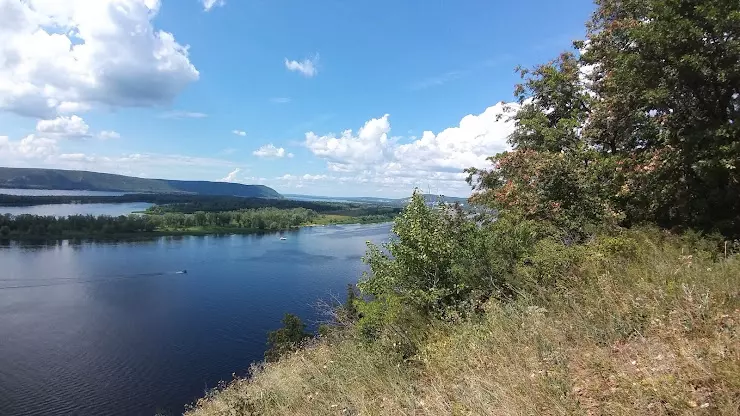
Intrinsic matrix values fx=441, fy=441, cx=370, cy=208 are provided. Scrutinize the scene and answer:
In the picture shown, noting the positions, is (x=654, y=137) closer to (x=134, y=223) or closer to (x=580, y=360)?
(x=580, y=360)

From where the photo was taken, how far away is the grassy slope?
2732 mm

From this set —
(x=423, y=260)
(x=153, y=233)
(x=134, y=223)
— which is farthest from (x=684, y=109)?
(x=134, y=223)

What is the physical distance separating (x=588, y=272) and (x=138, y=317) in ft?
155

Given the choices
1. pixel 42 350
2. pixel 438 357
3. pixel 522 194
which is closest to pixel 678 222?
pixel 522 194

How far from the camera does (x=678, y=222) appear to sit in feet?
28.3

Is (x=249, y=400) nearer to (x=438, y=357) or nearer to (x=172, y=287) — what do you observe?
(x=438, y=357)

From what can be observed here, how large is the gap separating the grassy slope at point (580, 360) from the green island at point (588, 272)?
0.7 inches

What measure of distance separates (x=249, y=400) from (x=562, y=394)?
14.6ft

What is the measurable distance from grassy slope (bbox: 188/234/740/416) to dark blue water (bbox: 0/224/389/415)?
27250 mm

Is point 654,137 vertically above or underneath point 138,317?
above

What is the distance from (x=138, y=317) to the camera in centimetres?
4422

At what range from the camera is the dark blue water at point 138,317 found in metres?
30.1

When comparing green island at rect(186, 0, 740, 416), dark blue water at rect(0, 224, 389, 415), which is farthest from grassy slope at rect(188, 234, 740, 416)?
dark blue water at rect(0, 224, 389, 415)

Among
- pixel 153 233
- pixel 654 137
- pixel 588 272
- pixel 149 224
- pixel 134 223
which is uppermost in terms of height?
pixel 654 137
